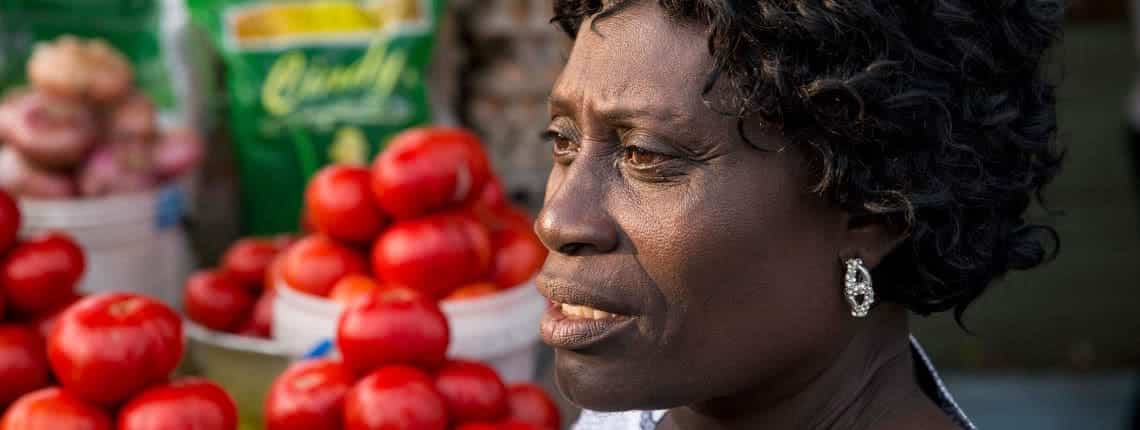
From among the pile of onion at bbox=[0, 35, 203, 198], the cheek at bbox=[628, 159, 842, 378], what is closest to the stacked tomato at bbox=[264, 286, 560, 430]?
the cheek at bbox=[628, 159, 842, 378]

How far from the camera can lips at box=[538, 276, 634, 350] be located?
123cm

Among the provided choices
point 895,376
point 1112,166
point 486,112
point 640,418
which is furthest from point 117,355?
point 1112,166

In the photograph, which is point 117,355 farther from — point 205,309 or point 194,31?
point 194,31

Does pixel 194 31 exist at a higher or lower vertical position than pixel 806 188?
lower

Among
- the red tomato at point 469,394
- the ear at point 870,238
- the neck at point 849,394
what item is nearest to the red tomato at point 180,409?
the red tomato at point 469,394

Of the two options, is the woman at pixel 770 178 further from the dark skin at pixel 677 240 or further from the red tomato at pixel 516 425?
the red tomato at pixel 516 425

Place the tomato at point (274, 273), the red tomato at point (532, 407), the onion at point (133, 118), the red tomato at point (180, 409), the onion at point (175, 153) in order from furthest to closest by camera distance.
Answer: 1. the onion at point (175, 153)
2. the onion at point (133, 118)
3. the tomato at point (274, 273)
4. the red tomato at point (532, 407)
5. the red tomato at point (180, 409)

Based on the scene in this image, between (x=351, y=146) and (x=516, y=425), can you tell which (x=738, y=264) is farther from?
(x=351, y=146)

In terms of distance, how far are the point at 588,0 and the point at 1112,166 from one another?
3433mm

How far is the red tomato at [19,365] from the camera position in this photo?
1906 millimetres

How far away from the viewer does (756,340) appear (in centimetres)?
124

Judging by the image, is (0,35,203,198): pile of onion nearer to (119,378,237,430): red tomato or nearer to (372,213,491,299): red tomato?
(372,213,491,299): red tomato

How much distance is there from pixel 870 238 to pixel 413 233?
122cm

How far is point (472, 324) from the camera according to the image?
2.27 metres
